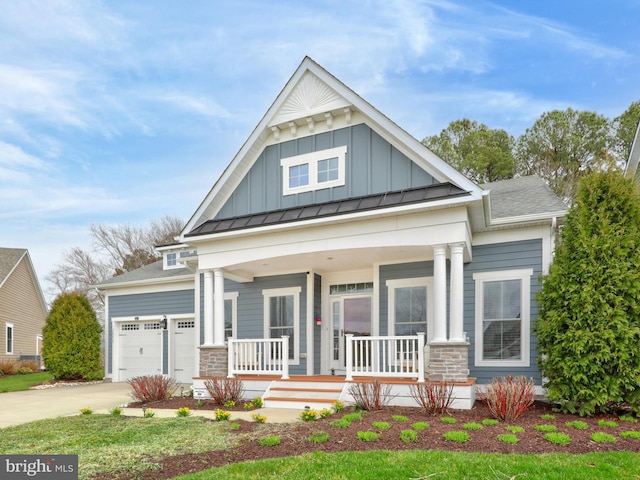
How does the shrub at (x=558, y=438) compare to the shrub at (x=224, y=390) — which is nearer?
the shrub at (x=558, y=438)

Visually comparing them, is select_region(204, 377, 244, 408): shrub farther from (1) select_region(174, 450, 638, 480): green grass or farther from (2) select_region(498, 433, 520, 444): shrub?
(2) select_region(498, 433, 520, 444): shrub

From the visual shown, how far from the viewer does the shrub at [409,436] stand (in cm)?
535

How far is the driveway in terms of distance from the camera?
8.70 m

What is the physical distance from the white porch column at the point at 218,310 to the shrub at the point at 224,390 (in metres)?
1.28

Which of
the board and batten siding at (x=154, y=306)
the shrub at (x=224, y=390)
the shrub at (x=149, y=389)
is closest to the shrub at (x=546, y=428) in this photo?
the shrub at (x=224, y=390)

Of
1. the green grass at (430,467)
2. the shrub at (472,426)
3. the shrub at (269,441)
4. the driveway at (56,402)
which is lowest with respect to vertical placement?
the driveway at (56,402)

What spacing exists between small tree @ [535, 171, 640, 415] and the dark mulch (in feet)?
1.63

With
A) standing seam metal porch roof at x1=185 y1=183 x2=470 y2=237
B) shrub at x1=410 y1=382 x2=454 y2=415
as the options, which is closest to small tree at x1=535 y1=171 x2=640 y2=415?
shrub at x1=410 y1=382 x2=454 y2=415

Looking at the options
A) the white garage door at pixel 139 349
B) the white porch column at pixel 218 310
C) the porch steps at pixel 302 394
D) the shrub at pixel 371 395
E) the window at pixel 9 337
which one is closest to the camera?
the shrub at pixel 371 395

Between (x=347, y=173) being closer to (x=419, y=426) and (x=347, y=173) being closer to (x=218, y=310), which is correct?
(x=218, y=310)

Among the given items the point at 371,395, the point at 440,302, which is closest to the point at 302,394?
the point at 371,395

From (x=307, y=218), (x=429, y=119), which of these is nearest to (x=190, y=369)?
(x=307, y=218)

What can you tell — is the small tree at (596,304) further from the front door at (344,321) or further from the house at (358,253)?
the front door at (344,321)

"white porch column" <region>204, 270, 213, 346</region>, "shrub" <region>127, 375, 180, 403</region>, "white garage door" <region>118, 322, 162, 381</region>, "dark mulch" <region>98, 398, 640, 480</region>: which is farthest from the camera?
"white garage door" <region>118, 322, 162, 381</region>
